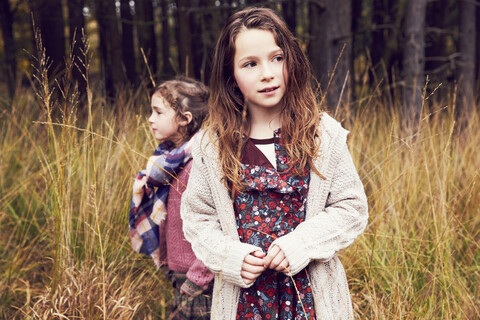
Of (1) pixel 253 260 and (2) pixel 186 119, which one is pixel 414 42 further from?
(1) pixel 253 260

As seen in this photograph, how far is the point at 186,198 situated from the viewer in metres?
1.49

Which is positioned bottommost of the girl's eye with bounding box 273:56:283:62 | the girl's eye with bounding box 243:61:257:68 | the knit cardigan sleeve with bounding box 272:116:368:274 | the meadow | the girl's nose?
the meadow

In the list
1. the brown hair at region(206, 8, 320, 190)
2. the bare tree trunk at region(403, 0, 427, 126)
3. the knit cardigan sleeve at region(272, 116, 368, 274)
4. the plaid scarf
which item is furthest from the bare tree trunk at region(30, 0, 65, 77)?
the knit cardigan sleeve at region(272, 116, 368, 274)

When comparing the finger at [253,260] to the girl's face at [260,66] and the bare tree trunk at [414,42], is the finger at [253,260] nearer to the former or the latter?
the girl's face at [260,66]

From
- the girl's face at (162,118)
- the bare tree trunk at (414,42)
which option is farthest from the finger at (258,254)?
the bare tree trunk at (414,42)

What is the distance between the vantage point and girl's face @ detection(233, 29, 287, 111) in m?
1.38

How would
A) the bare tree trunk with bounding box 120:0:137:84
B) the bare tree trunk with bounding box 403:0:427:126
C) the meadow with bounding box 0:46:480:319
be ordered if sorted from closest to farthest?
the meadow with bounding box 0:46:480:319 < the bare tree trunk with bounding box 403:0:427:126 < the bare tree trunk with bounding box 120:0:137:84

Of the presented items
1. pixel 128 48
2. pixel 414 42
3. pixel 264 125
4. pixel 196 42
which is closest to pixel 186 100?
pixel 264 125

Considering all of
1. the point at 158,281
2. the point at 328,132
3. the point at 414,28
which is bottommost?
the point at 158,281

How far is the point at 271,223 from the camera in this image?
1392mm

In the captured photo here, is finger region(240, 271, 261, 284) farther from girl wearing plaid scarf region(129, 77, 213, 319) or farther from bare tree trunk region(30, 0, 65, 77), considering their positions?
bare tree trunk region(30, 0, 65, 77)

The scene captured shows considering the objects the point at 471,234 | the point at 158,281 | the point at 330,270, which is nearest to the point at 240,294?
the point at 330,270

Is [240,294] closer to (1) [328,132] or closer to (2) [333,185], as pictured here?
(2) [333,185]

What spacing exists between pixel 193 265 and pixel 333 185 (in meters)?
0.66
